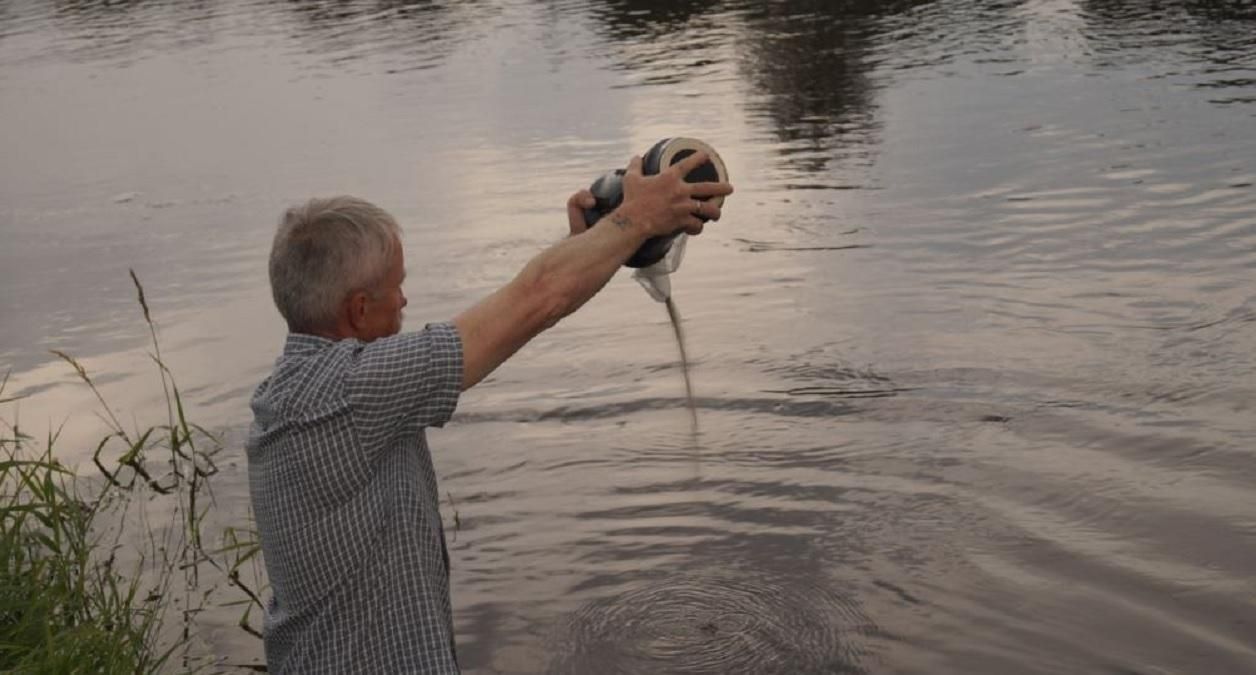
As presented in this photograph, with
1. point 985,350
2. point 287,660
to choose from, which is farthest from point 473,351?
point 985,350

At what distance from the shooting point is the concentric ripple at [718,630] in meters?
5.77

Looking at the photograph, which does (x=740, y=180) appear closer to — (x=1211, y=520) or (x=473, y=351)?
(x=1211, y=520)

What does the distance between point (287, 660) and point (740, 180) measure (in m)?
10.3

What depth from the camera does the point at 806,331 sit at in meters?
9.48

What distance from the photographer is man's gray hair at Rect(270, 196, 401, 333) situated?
3.57 metres

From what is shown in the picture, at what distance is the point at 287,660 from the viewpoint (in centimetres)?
374

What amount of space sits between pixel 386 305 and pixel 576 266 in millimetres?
420

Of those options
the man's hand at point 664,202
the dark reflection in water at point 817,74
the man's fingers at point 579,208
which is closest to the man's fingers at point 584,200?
the man's fingers at point 579,208

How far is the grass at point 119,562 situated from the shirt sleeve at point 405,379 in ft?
5.84

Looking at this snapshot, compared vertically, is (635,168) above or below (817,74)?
above

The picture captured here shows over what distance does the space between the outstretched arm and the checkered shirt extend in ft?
0.27

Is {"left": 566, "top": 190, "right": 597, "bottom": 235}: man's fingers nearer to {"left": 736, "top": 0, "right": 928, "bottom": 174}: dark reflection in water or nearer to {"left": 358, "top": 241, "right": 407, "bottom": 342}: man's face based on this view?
{"left": 358, "top": 241, "right": 407, "bottom": 342}: man's face

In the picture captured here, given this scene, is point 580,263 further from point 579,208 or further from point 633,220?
point 579,208

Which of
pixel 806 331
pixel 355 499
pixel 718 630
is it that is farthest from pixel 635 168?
pixel 806 331
